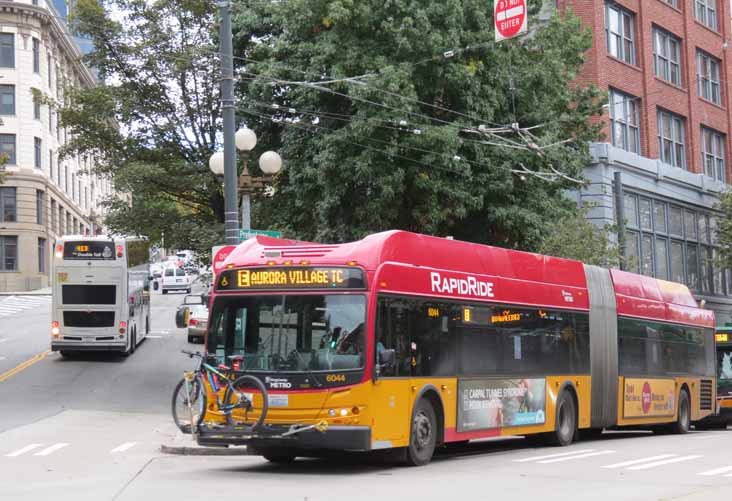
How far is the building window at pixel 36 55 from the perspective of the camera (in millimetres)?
75375

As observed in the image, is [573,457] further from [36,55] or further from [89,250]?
[36,55]

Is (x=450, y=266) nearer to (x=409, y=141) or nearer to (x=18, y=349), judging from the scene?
(x=409, y=141)

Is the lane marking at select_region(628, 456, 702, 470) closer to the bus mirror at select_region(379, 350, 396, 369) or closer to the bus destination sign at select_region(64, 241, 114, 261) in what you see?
the bus mirror at select_region(379, 350, 396, 369)

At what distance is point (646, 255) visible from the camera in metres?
42.7

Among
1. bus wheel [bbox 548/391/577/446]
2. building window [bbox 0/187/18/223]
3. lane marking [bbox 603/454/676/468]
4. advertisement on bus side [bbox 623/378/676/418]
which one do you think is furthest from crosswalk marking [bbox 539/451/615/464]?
building window [bbox 0/187/18/223]

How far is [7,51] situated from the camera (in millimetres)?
73938

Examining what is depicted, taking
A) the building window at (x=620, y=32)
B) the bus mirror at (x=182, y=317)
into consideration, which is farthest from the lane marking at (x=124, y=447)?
the building window at (x=620, y=32)

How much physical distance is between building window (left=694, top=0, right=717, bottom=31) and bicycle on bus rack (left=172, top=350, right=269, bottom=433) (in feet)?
132

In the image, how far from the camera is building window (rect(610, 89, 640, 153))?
136ft

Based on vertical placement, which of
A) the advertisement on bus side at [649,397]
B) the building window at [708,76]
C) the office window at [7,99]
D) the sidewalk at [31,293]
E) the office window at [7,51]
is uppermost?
A: the office window at [7,51]

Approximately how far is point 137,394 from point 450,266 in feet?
50.5

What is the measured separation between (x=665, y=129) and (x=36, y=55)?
47971 millimetres

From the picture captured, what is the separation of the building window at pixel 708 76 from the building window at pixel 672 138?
111 inches

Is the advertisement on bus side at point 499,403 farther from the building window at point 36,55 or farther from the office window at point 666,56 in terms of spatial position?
the building window at point 36,55
